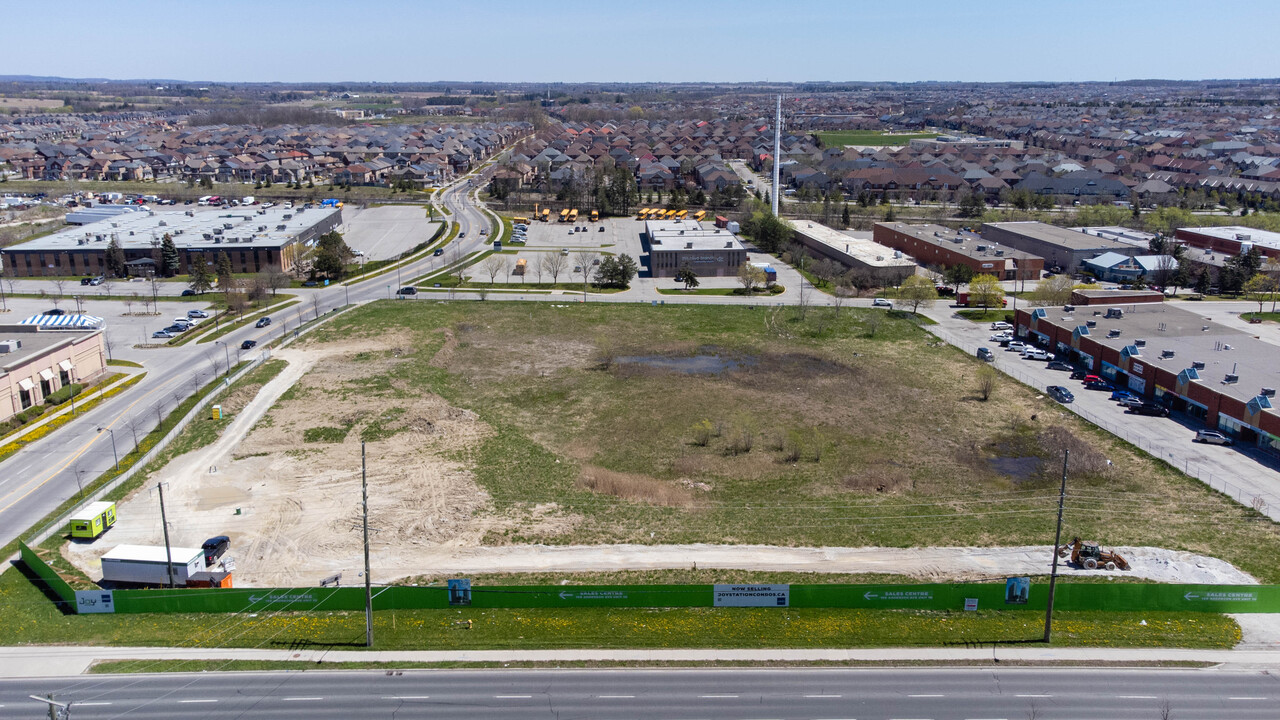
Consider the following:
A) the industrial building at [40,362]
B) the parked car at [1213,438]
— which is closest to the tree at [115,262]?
the industrial building at [40,362]

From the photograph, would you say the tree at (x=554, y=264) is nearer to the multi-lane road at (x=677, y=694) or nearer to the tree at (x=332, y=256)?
the tree at (x=332, y=256)

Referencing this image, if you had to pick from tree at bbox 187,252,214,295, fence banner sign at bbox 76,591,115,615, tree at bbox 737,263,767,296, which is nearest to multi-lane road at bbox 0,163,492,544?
fence banner sign at bbox 76,591,115,615

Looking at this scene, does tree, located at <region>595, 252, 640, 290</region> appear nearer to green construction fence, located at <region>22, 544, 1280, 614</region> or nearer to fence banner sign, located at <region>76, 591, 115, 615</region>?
green construction fence, located at <region>22, 544, 1280, 614</region>

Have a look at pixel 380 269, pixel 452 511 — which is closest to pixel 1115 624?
pixel 452 511

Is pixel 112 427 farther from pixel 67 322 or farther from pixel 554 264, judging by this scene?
pixel 554 264

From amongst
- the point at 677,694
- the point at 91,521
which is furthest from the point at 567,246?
the point at 677,694

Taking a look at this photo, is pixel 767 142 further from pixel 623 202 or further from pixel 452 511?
pixel 452 511
